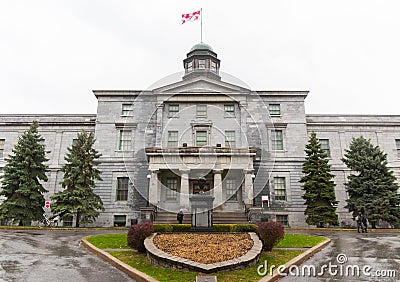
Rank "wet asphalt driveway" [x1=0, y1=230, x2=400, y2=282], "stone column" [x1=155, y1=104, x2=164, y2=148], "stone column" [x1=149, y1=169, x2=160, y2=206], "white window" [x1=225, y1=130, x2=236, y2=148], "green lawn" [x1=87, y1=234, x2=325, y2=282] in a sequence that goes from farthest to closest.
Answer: "white window" [x1=225, y1=130, x2=236, y2=148], "stone column" [x1=155, y1=104, x2=164, y2=148], "stone column" [x1=149, y1=169, x2=160, y2=206], "wet asphalt driveway" [x1=0, y1=230, x2=400, y2=282], "green lawn" [x1=87, y1=234, x2=325, y2=282]

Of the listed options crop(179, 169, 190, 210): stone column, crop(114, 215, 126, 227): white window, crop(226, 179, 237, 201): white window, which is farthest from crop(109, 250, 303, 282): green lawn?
crop(114, 215, 126, 227): white window

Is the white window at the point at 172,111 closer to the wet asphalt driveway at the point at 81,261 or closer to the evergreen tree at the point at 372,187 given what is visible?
the evergreen tree at the point at 372,187

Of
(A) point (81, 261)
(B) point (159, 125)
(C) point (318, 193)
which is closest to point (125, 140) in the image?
(B) point (159, 125)

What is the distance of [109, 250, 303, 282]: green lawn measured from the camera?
784cm

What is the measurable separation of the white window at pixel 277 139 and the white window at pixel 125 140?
1388 centimetres

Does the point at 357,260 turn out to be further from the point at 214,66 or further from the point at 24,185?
the point at 214,66

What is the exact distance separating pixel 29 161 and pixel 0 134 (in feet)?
34.5

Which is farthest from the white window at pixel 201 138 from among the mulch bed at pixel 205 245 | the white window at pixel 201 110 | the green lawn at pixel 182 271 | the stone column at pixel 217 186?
the mulch bed at pixel 205 245

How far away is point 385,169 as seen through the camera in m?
25.8

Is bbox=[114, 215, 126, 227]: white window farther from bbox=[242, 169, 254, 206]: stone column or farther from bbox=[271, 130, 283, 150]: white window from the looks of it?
bbox=[271, 130, 283, 150]: white window

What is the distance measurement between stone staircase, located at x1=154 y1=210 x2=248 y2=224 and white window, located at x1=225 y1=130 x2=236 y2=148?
25.1 ft

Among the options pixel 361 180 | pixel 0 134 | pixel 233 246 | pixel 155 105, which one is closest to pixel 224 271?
pixel 233 246

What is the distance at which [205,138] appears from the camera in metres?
29.7

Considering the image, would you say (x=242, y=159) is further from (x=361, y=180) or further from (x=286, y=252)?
(x=286, y=252)
